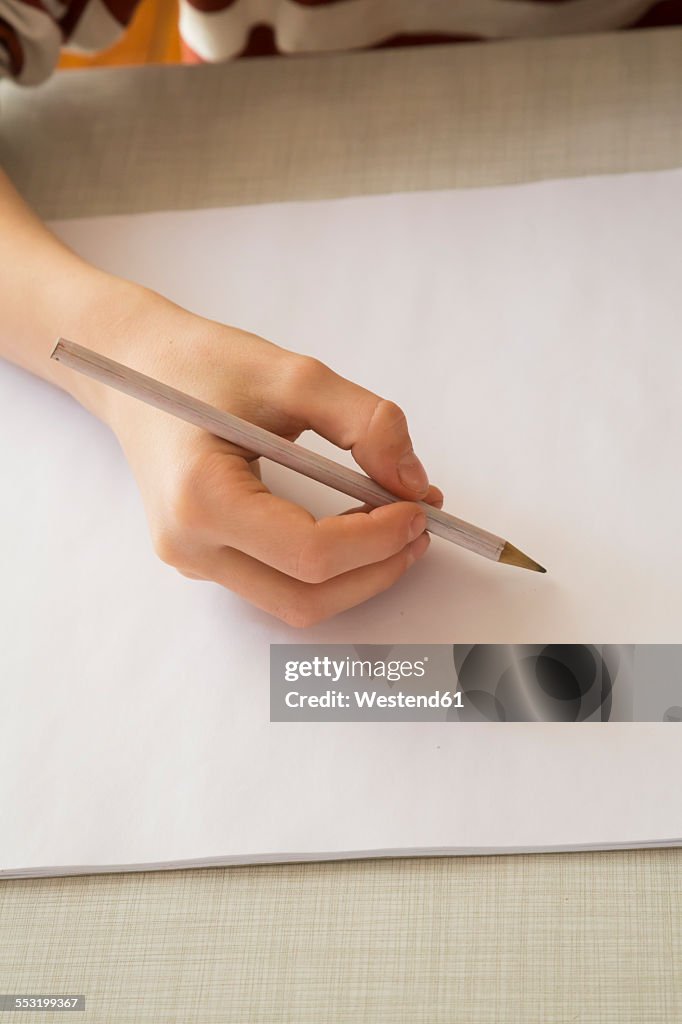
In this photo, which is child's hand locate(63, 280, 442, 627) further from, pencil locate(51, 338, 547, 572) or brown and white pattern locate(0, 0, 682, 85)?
brown and white pattern locate(0, 0, 682, 85)

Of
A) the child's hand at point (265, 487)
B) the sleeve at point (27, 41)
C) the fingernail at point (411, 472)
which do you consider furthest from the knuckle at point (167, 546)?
the sleeve at point (27, 41)

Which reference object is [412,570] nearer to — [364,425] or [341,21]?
[364,425]

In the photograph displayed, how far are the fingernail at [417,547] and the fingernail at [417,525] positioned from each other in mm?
18

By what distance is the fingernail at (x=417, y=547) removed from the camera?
1.47 feet

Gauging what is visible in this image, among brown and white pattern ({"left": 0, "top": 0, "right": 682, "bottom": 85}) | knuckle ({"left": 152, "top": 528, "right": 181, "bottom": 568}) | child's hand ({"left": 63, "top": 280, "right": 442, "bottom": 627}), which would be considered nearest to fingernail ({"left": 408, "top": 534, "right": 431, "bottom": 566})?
child's hand ({"left": 63, "top": 280, "right": 442, "bottom": 627})

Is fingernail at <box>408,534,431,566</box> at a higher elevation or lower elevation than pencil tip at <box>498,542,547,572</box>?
higher

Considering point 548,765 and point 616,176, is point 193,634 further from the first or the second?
point 616,176

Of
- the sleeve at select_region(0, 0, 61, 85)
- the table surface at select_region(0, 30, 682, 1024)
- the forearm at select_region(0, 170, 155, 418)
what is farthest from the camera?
the sleeve at select_region(0, 0, 61, 85)

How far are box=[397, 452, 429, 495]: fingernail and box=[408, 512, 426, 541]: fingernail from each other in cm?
1

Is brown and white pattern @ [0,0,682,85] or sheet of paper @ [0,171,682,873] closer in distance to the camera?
sheet of paper @ [0,171,682,873]

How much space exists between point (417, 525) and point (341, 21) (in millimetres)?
421

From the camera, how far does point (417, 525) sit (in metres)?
0.43

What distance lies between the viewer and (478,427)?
1.65 feet

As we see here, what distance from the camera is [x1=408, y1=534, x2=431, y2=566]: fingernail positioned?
0.45 metres
